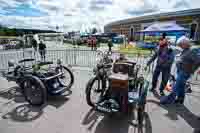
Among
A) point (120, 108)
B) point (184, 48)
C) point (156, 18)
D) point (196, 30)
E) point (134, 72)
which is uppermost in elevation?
point (156, 18)

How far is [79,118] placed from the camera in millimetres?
2852

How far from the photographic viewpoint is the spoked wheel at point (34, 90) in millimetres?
3102

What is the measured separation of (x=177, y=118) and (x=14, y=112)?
372 cm

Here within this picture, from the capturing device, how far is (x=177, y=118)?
2.91 metres

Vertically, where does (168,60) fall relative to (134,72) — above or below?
above

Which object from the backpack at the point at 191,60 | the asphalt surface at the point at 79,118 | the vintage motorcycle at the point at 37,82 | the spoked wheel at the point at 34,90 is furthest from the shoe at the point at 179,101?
the spoked wheel at the point at 34,90

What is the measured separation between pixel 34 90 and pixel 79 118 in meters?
1.61

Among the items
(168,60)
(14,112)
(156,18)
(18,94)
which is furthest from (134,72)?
(156,18)

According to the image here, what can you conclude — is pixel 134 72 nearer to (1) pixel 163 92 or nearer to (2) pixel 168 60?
(2) pixel 168 60

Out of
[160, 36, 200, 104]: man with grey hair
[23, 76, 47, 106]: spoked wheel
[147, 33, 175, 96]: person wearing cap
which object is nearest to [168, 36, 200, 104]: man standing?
[160, 36, 200, 104]: man with grey hair

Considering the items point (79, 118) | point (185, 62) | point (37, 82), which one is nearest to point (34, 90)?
point (37, 82)

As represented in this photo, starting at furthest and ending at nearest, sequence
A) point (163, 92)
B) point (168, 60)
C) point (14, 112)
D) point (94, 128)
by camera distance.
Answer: point (163, 92) < point (168, 60) < point (14, 112) < point (94, 128)

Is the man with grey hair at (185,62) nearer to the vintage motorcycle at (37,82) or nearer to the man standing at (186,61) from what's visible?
the man standing at (186,61)

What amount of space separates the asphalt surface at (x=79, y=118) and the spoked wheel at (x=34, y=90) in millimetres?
175
